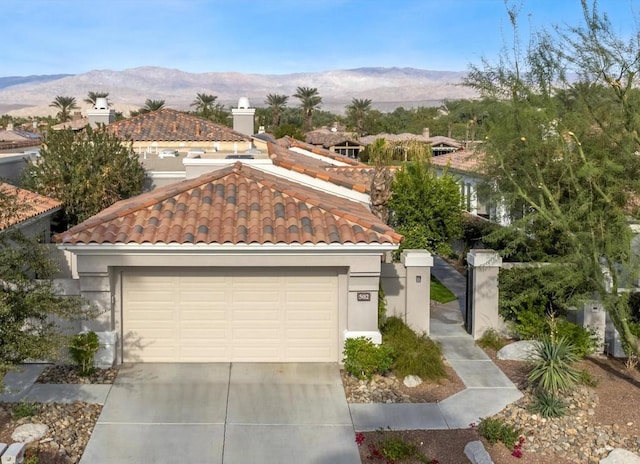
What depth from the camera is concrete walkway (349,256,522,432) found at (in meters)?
11.4

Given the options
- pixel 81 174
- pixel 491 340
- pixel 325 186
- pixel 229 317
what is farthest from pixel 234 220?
pixel 81 174

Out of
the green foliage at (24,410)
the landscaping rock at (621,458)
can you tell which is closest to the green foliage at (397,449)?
the landscaping rock at (621,458)

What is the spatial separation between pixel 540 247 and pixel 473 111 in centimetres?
338

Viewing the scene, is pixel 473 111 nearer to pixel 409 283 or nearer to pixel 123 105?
pixel 409 283

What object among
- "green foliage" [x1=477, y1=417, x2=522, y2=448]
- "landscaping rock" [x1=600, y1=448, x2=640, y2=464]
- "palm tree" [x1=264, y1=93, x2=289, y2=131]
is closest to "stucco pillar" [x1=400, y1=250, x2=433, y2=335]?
"green foliage" [x1=477, y1=417, x2=522, y2=448]

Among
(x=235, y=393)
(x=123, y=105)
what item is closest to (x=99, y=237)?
(x=235, y=393)

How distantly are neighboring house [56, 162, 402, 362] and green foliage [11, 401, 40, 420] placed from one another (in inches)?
95.8

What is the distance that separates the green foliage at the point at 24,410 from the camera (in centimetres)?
1088

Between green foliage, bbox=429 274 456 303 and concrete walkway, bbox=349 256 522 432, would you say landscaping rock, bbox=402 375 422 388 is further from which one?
green foliage, bbox=429 274 456 303

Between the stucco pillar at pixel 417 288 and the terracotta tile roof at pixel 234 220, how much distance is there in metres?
1.15

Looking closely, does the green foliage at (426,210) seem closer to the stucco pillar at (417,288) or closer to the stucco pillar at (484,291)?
the stucco pillar at (484,291)

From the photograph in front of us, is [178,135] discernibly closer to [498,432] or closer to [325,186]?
[325,186]

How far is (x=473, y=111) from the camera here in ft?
52.4

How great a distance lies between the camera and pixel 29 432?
1032 centimetres
